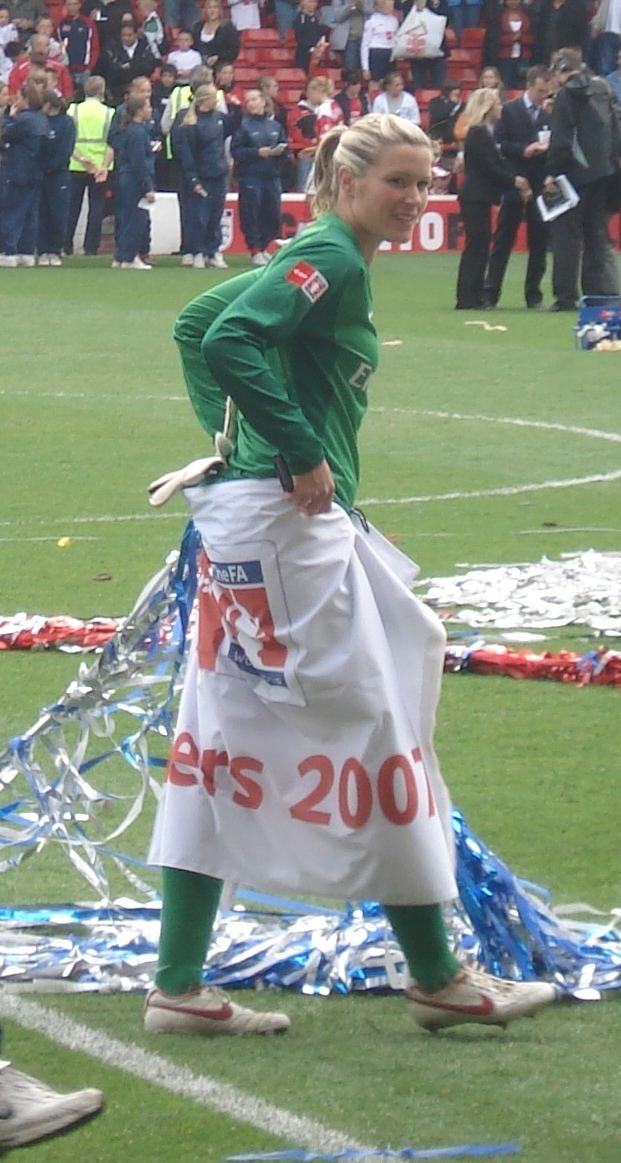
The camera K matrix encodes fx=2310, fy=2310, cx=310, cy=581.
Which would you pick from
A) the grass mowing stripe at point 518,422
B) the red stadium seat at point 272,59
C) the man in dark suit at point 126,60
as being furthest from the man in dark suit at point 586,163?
the red stadium seat at point 272,59

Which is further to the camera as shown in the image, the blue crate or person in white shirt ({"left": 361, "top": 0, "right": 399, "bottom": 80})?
person in white shirt ({"left": 361, "top": 0, "right": 399, "bottom": 80})

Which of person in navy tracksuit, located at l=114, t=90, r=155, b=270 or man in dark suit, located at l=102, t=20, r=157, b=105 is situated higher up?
man in dark suit, located at l=102, t=20, r=157, b=105

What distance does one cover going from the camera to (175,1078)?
Result: 439 cm

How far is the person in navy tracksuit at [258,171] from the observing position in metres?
28.5

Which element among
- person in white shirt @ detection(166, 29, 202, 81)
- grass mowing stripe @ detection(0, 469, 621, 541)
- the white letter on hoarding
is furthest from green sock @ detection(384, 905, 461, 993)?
person in white shirt @ detection(166, 29, 202, 81)

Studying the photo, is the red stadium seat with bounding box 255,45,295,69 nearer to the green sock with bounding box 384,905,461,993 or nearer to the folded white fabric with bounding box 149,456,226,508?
the folded white fabric with bounding box 149,456,226,508

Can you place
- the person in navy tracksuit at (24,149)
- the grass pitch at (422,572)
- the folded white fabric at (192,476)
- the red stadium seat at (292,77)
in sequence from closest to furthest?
the grass pitch at (422,572)
the folded white fabric at (192,476)
the person in navy tracksuit at (24,149)
the red stadium seat at (292,77)

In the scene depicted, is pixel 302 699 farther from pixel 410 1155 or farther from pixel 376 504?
pixel 376 504

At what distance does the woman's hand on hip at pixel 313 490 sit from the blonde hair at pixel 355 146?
1.89 ft

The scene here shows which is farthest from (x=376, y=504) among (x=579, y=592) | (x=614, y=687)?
(x=614, y=687)

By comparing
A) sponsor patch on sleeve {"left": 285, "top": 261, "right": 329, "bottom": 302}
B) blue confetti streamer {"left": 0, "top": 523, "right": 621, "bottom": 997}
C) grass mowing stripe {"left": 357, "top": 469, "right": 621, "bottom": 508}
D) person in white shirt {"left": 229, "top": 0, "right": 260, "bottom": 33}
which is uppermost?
sponsor patch on sleeve {"left": 285, "top": 261, "right": 329, "bottom": 302}

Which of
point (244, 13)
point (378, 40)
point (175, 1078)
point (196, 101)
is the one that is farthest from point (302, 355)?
point (244, 13)

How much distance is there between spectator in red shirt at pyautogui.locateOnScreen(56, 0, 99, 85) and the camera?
3203 cm

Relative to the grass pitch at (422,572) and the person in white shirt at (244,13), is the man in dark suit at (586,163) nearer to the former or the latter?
the grass pitch at (422,572)
